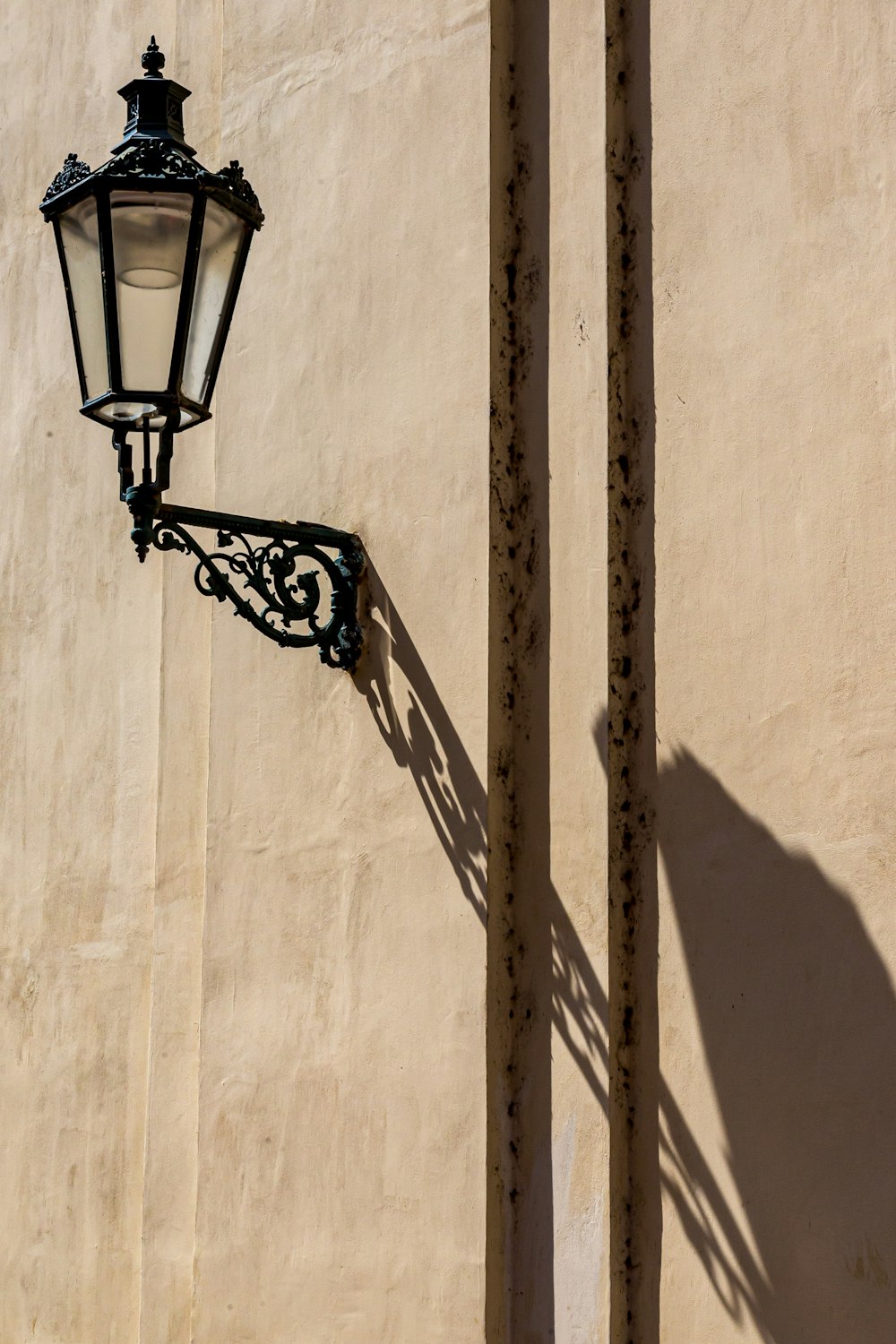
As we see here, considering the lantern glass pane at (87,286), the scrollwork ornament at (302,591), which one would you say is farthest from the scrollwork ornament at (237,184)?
the scrollwork ornament at (302,591)

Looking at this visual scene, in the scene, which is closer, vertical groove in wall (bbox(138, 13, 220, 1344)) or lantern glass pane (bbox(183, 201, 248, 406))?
lantern glass pane (bbox(183, 201, 248, 406))

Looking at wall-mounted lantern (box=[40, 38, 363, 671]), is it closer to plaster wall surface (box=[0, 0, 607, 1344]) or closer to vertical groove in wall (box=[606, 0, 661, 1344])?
plaster wall surface (box=[0, 0, 607, 1344])

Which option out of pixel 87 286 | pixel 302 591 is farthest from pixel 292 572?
pixel 87 286

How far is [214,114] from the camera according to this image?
4941 mm

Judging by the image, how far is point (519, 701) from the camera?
389 cm

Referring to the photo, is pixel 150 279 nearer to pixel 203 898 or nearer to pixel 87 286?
pixel 87 286

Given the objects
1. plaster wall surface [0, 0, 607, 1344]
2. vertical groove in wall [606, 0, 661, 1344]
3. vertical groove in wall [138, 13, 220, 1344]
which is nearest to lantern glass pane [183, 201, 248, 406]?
plaster wall surface [0, 0, 607, 1344]

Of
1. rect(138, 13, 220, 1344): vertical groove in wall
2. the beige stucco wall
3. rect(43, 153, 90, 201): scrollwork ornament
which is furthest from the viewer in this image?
rect(138, 13, 220, 1344): vertical groove in wall

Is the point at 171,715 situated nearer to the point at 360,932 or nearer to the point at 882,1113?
the point at 360,932

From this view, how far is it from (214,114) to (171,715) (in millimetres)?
1730

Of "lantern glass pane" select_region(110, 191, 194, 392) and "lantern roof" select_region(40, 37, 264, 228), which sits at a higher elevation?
"lantern roof" select_region(40, 37, 264, 228)

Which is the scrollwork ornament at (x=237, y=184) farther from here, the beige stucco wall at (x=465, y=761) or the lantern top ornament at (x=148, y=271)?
the beige stucco wall at (x=465, y=761)

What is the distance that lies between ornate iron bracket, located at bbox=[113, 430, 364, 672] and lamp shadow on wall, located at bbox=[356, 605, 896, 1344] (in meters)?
0.72

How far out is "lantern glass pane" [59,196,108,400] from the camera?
141 inches
